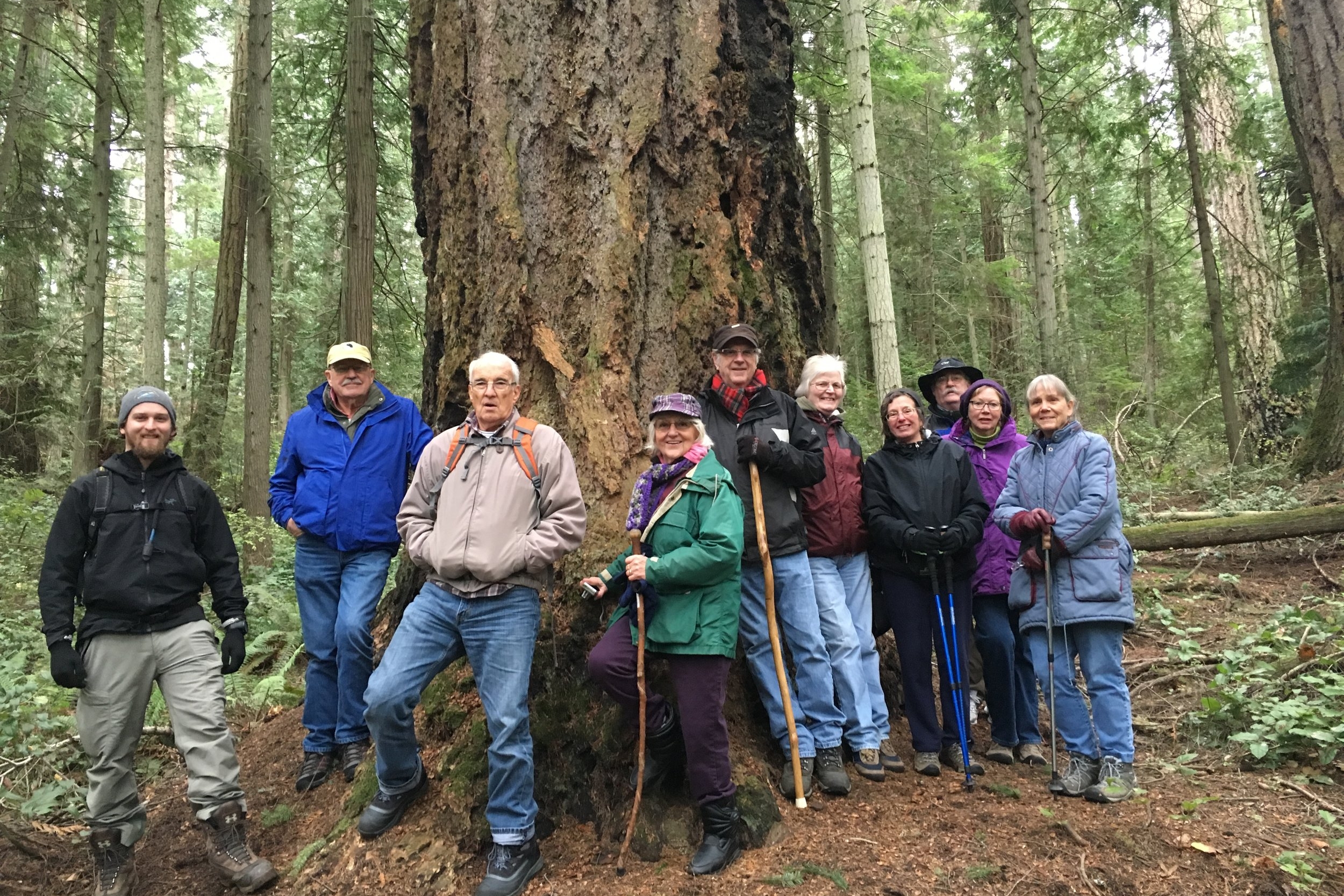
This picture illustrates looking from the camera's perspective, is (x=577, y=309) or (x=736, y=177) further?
(x=736, y=177)

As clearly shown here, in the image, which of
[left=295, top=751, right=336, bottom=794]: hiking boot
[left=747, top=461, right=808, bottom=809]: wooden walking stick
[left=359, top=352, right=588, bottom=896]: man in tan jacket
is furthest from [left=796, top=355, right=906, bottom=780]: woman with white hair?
[left=295, top=751, right=336, bottom=794]: hiking boot

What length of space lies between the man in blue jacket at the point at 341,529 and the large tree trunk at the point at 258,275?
6.36 m

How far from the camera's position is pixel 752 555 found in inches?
158

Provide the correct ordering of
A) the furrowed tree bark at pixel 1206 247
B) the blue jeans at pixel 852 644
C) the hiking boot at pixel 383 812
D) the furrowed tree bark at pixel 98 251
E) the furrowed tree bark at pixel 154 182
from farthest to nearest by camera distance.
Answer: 1. the furrowed tree bark at pixel 1206 247
2. the furrowed tree bark at pixel 98 251
3. the furrowed tree bark at pixel 154 182
4. the blue jeans at pixel 852 644
5. the hiking boot at pixel 383 812

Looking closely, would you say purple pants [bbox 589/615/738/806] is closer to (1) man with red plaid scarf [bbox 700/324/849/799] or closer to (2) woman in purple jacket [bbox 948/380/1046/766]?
(1) man with red plaid scarf [bbox 700/324/849/799]

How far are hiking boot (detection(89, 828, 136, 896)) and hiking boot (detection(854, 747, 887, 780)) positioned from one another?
358 centimetres

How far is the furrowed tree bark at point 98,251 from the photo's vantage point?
10672mm

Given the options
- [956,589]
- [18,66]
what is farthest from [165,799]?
[18,66]

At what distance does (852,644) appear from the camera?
13.6ft

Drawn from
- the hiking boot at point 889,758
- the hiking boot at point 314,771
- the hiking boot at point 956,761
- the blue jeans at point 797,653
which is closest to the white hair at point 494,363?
the blue jeans at point 797,653

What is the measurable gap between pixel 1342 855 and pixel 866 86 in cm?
714

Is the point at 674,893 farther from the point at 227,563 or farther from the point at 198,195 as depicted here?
the point at 198,195

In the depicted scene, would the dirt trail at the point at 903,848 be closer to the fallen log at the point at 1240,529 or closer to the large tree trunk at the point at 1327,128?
the fallen log at the point at 1240,529

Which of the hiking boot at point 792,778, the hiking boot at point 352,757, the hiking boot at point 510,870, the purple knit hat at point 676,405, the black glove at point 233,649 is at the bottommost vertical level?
the hiking boot at point 510,870
